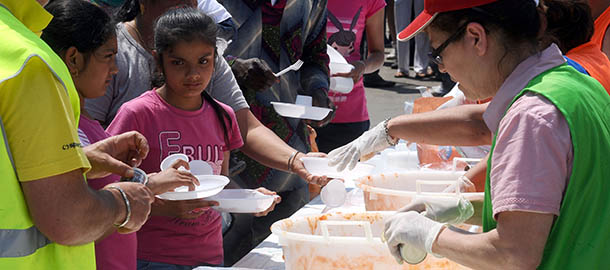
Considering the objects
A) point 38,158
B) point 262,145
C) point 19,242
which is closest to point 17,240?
point 19,242

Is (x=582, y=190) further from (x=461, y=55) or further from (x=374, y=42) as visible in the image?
(x=374, y=42)

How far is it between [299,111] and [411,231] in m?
1.25

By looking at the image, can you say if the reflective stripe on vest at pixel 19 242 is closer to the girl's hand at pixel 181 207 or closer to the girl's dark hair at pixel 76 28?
the girl's dark hair at pixel 76 28

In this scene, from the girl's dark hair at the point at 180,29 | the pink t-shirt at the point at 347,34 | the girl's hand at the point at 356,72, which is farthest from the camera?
the pink t-shirt at the point at 347,34

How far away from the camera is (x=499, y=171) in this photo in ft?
3.80

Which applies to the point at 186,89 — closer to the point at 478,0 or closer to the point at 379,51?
the point at 478,0

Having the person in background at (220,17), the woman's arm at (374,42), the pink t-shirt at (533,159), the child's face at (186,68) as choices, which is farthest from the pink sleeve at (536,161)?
the woman's arm at (374,42)

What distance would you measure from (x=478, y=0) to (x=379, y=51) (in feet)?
9.83

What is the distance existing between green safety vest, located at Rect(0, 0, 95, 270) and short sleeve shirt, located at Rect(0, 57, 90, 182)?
0.01m

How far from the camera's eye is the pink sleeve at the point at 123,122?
6.23 feet

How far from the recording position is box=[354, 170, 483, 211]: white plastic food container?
202 cm

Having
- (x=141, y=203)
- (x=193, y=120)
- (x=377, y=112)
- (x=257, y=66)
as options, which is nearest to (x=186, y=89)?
(x=193, y=120)

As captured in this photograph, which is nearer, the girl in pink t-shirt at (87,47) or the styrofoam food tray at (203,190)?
the girl in pink t-shirt at (87,47)

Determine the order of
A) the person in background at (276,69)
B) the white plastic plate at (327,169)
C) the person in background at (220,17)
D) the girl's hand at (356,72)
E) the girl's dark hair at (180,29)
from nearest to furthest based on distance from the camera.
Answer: the girl's dark hair at (180,29), the white plastic plate at (327,169), the person in background at (220,17), the person in background at (276,69), the girl's hand at (356,72)
